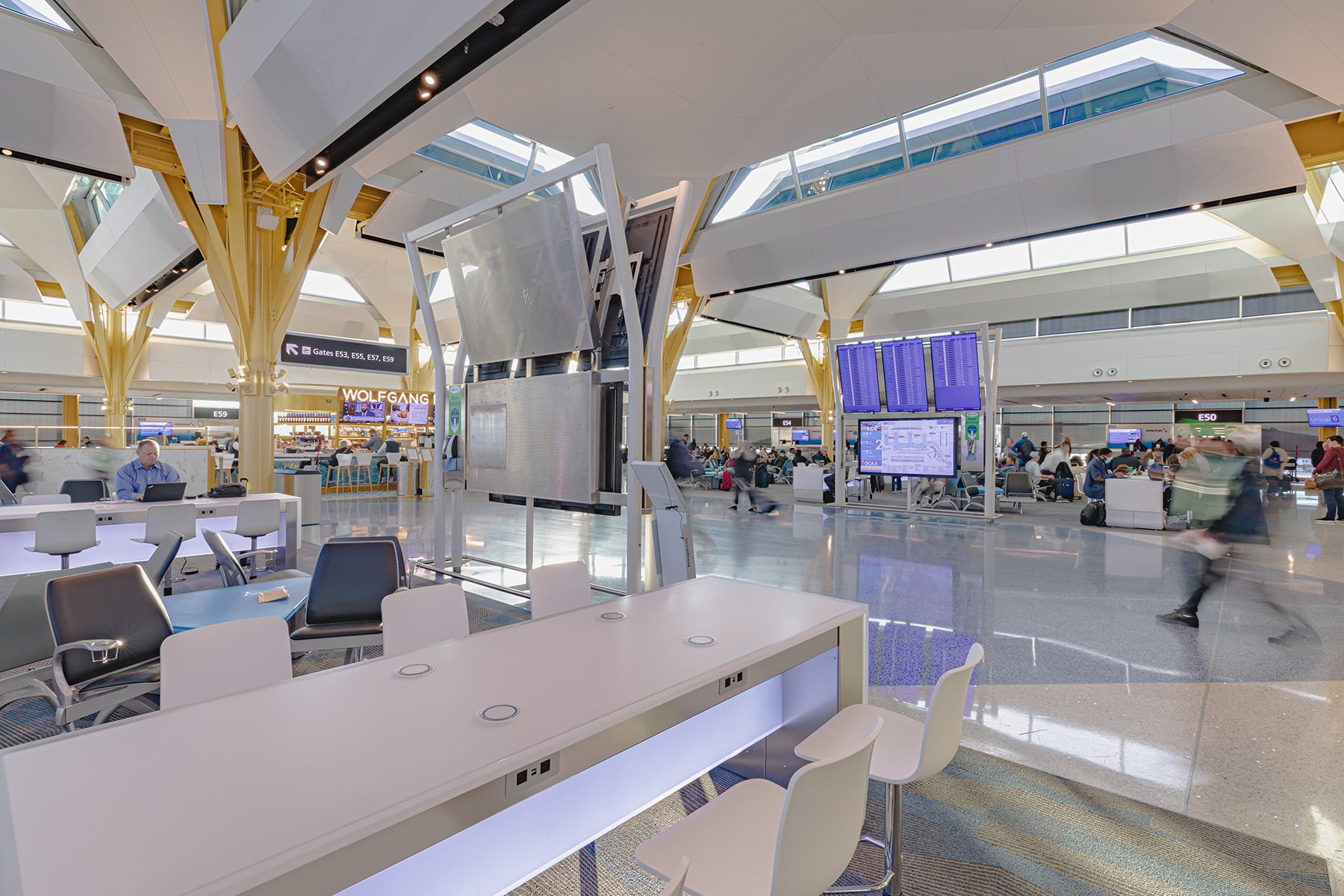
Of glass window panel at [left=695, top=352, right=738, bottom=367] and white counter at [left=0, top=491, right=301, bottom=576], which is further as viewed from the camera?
glass window panel at [left=695, top=352, right=738, bottom=367]

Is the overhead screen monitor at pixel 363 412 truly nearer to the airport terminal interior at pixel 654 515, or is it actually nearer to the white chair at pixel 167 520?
the airport terminal interior at pixel 654 515

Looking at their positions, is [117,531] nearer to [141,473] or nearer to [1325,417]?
[141,473]

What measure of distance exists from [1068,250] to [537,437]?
57.0 ft

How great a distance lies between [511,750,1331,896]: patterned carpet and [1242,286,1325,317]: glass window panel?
19021 mm

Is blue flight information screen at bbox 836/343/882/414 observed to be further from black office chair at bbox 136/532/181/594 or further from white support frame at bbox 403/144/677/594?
black office chair at bbox 136/532/181/594

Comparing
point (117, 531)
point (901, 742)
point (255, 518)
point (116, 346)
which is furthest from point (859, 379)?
point (116, 346)

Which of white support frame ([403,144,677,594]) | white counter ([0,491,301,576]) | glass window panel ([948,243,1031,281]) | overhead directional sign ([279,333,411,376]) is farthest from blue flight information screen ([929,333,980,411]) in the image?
overhead directional sign ([279,333,411,376])

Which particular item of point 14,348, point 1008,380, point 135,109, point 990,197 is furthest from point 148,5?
point 1008,380

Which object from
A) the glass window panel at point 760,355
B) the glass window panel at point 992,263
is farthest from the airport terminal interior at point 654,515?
the glass window panel at point 760,355

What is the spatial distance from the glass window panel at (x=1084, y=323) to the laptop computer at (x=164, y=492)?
20.2 metres

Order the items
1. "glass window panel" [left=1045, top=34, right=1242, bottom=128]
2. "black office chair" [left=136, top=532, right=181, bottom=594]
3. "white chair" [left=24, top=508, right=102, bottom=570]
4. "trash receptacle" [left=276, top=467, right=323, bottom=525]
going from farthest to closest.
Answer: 1. "trash receptacle" [left=276, top=467, right=323, bottom=525]
2. "glass window panel" [left=1045, top=34, right=1242, bottom=128]
3. "white chair" [left=24, top=508, right=102, bottom=570]
4. "black office chair" [left=136, top=532, right=181, bottom=594]

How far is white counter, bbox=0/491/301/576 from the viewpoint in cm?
537

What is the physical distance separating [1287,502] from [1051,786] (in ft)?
56.8

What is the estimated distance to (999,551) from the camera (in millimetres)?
7836
